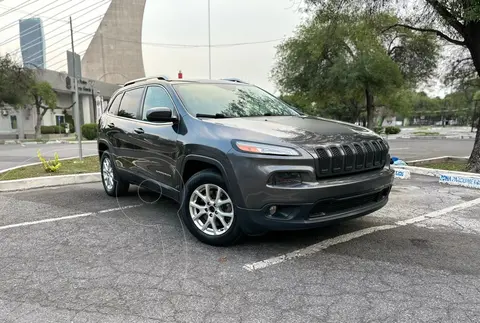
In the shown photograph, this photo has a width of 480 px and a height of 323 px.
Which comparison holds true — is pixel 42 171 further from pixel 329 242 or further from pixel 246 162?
pixel 329 242

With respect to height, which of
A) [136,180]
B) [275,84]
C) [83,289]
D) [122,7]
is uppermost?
[122,7]

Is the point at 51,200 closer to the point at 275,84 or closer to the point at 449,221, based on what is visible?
the point at 449,221

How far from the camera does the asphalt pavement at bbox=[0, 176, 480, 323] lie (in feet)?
9.14

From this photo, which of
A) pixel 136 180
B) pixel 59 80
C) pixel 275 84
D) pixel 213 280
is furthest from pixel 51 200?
pixel 59 80

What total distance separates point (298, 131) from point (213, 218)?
1280 millimetres

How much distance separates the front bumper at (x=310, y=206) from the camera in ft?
11.3

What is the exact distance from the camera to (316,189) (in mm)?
3426

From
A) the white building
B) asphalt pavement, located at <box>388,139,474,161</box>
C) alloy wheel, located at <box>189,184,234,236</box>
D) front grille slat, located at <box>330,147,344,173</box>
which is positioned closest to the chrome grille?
front grille slat, located at <box>330,147,344,173</box>

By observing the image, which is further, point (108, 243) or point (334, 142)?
point (108, 243)

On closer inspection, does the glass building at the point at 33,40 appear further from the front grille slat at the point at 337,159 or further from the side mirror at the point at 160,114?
the front grille slat at the point at 337,159

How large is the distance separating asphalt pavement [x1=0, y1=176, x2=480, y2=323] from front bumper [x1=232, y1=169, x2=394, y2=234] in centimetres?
39

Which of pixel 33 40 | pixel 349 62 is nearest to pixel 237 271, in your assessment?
pixel 349 62

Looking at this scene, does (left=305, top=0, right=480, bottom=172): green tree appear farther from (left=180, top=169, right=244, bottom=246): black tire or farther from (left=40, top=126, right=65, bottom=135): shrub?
(left=40, top=126, right=65, bottom=135): shrub

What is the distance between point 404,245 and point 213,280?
7.11 ft
